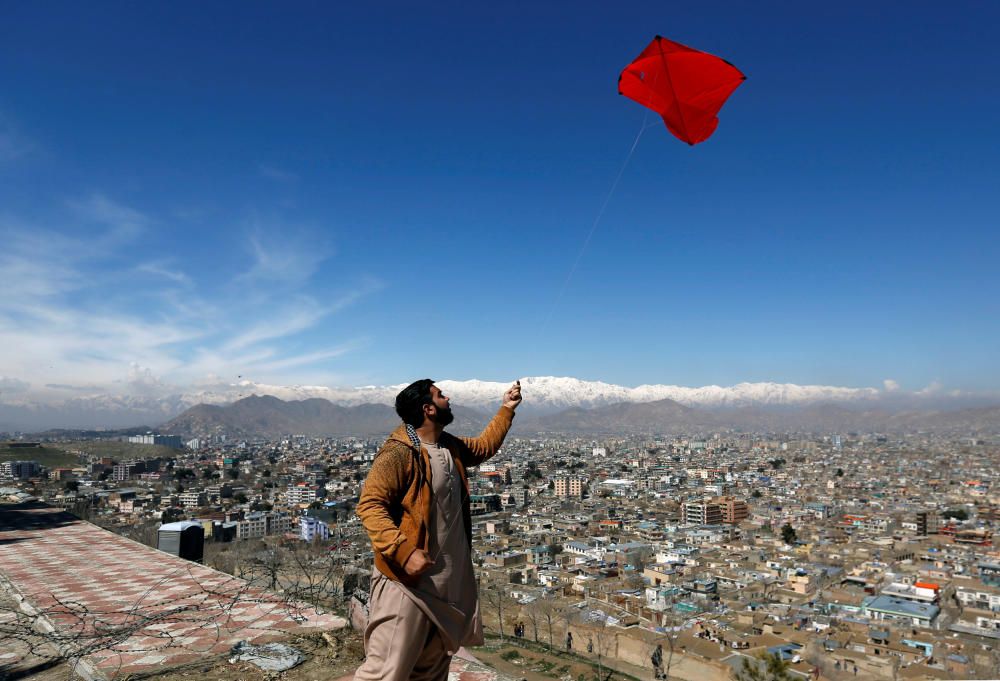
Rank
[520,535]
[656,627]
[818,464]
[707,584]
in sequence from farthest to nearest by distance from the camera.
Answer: [818,464], [520,535], [707,584], [656,627]

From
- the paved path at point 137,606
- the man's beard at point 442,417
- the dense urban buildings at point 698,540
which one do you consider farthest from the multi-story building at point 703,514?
the man's beard at point 442,417

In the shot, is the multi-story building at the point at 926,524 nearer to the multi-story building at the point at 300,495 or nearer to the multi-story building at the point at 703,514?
the multi-story building at the point at 703,514

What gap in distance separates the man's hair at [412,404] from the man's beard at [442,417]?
0.11ft

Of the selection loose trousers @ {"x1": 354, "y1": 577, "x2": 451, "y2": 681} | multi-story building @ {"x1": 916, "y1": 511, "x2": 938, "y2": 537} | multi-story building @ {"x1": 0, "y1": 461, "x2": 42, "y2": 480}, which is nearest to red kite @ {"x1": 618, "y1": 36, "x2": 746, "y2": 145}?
loose trousers @ {"x1": 354, "y1": 577, "x2": 451, "y2": 681}

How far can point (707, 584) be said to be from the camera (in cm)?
1936

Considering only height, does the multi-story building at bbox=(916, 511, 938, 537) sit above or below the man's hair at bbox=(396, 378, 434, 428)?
below

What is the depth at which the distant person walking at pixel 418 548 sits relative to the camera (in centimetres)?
153

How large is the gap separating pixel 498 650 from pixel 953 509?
133 ft

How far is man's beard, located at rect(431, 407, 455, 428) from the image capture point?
1.74 meters

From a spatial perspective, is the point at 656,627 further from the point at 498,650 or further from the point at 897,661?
the point at 498,650

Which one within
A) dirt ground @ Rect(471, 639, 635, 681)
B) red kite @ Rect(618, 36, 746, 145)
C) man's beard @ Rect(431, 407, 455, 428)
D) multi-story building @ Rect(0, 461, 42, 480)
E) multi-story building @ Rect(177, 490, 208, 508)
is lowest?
multi-story building @ Rect(177, 490, 208, 508)

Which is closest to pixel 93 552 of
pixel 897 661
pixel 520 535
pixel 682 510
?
pixel 897 661

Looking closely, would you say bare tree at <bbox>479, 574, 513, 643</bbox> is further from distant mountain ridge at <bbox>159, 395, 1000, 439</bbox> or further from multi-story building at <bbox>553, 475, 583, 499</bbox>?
distant mountain ridge at <bbox>159, 395, 1000, 439</bbox>

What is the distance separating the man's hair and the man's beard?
34mm
